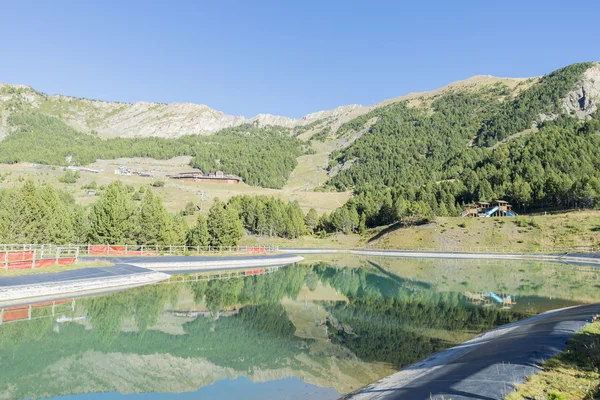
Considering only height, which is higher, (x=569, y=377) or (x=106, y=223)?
(x=106, y=223)

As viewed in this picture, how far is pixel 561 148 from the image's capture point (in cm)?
13912

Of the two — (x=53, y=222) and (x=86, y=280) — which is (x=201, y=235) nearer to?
(x=53, y=222)

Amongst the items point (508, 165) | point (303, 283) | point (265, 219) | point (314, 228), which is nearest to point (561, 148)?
point (508, 165)

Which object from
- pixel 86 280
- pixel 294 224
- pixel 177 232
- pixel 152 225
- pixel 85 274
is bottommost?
pixel 86 280

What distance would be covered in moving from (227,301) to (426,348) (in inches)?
615

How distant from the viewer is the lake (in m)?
12.5

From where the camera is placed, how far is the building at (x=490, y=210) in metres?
109

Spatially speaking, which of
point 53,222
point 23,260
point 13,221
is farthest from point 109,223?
point 23,260

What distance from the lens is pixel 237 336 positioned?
60.7ft

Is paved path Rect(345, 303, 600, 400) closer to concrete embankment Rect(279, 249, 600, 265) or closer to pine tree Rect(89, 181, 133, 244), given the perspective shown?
pine tree Rect(89, 181, 133, 244)

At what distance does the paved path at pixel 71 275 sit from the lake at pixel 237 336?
3.42 m

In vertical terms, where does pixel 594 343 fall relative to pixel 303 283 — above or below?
above

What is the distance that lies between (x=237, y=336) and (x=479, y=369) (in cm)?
1133

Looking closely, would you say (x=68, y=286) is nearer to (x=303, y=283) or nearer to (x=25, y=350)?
(x=25, y=350)
